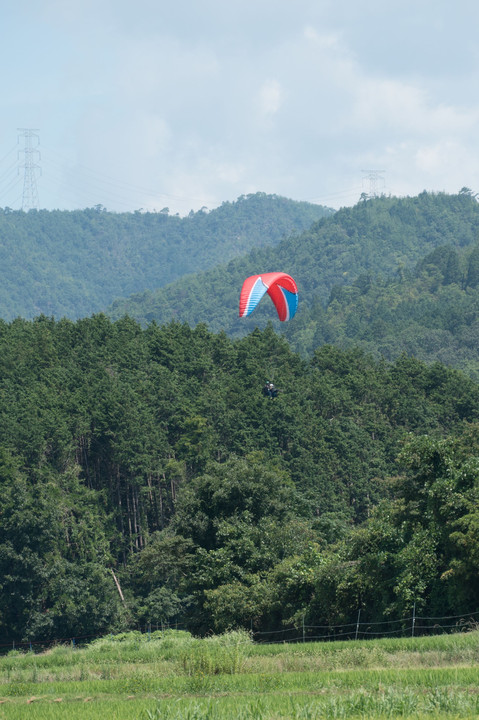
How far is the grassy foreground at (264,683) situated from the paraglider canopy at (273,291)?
26677 millimetres

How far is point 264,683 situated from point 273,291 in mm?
37902

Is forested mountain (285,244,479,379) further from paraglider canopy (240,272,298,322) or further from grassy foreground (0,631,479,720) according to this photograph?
grassy foreground (0,631,479,720)

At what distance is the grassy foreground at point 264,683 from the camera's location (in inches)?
582

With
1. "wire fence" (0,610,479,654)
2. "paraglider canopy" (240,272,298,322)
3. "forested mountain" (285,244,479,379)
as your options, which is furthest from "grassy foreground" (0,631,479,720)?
"forested mountain" (285,244,479,379)

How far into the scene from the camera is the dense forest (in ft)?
90.6

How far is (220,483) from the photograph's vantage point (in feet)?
133

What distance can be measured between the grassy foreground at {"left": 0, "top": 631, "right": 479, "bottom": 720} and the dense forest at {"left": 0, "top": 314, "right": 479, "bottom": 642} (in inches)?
163

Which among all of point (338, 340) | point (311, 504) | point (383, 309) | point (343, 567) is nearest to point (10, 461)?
point (311, 504)

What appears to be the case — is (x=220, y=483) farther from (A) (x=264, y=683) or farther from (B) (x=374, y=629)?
(A) (x=264, y=683)

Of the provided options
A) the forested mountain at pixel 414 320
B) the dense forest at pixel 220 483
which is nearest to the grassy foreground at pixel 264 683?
the dense forest at pixel 220 483

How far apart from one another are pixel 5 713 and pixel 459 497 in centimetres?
1343

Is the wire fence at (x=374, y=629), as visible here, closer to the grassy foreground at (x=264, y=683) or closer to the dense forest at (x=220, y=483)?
the dense forest at (x=220, y=483)

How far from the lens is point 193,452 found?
215 feet

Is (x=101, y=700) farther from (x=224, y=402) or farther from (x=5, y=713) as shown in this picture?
(x=224, y=402)
